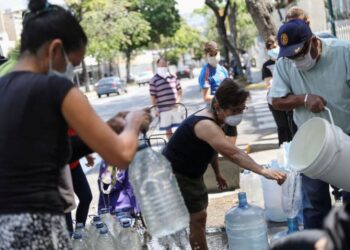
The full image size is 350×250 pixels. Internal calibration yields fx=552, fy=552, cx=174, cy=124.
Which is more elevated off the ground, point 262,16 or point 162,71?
point 262,16

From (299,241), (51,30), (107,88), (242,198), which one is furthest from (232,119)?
(107,88)

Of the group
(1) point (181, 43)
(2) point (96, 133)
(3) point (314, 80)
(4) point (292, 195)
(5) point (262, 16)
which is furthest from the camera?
(1) point (181, 43)

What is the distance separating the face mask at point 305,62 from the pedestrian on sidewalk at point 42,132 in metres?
1.79

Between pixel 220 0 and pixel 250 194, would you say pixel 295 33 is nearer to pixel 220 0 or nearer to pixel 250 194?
pixel 250 194

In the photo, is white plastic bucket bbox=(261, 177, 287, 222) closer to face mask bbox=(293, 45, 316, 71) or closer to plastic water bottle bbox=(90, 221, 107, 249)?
face mask bbox=(293, 45, 316, 71)

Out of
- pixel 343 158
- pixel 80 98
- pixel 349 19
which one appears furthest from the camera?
pixel 349 19

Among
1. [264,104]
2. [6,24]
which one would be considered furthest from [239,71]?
[6,24]

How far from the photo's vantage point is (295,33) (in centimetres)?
347

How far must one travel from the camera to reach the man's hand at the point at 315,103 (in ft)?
11.5

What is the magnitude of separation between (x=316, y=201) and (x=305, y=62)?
0.97 meters

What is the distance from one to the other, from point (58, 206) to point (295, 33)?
203cm

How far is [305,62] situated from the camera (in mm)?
3537

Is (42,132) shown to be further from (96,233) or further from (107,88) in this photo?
(107,88)

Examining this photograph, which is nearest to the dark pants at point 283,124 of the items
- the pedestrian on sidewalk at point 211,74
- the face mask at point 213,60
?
the pedestrian on sidewalk at point 211,74
